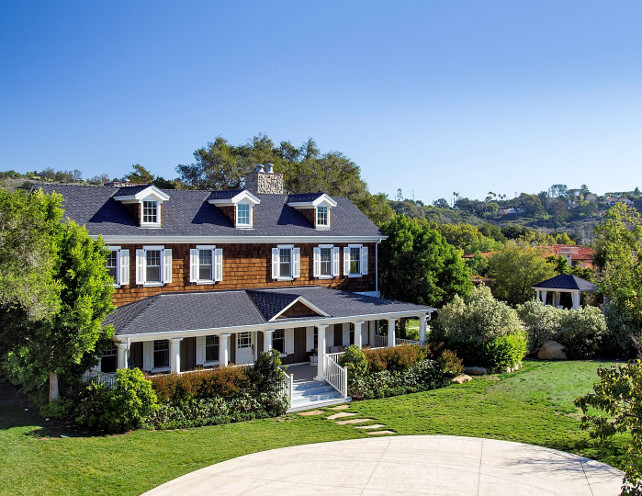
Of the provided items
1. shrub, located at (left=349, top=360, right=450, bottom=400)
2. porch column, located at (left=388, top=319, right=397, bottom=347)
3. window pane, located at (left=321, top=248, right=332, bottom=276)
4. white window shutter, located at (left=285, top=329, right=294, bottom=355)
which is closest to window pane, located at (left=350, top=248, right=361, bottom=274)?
window pane, located at (left=321, top=248, right=332, bottom=276)

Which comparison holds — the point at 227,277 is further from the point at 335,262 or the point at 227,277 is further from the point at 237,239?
the point at 335,262

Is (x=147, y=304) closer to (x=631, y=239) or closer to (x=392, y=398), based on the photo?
(x=392, y=398)

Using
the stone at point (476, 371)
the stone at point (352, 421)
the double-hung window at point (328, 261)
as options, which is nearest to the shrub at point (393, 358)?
the stone at point (476, 371)

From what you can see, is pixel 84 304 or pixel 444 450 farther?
pixel 84 304

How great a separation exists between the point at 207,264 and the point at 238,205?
10.7ft

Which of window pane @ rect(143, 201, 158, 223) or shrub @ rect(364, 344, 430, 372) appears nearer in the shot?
shrub @ rect(364, 344, 430, 372)

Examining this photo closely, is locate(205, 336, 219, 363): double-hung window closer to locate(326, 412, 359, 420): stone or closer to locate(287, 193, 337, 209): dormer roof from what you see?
locate(326, 412, 359, 420): stone

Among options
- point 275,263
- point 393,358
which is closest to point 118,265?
point 275,263

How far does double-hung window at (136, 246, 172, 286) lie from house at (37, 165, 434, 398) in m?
0.04

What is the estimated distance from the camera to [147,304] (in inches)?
941

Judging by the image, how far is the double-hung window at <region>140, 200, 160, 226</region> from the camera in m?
25.6

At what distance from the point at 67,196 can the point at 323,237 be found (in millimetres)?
11693

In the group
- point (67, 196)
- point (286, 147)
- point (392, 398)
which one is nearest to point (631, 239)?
point (392, 398)

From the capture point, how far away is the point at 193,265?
26281mm
